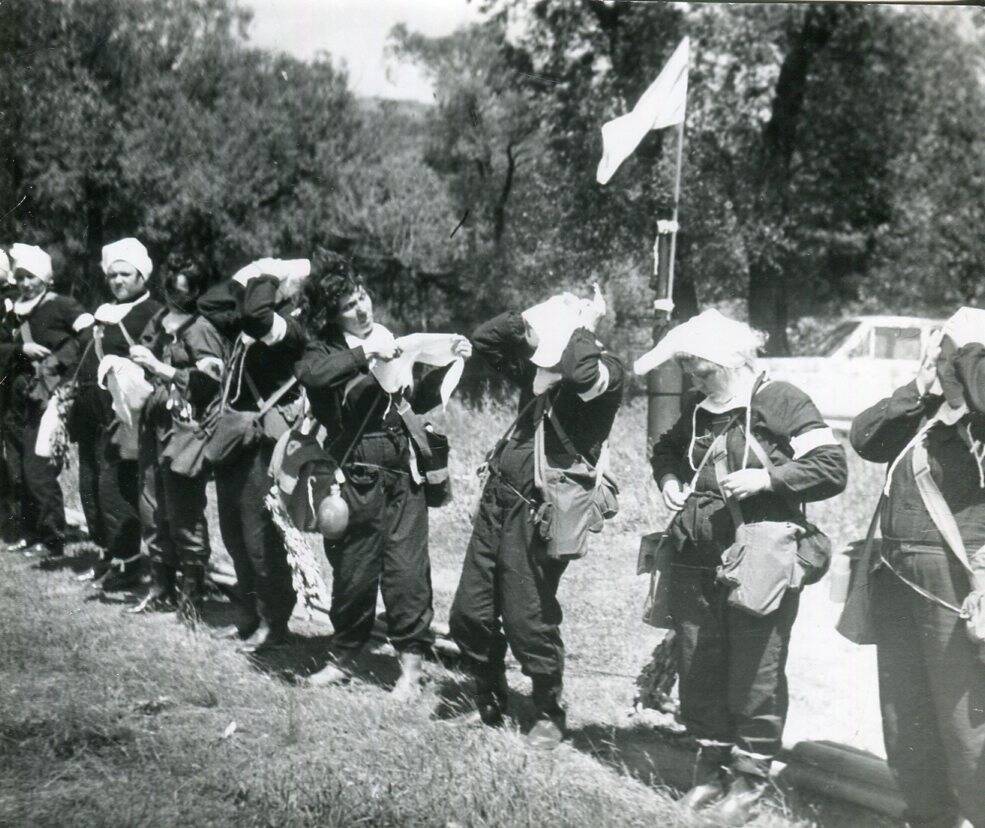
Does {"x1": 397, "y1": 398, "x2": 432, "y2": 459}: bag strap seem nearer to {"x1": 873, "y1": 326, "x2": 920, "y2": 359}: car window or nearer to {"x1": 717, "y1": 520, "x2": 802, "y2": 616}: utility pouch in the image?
{"x1": 717, "y1": 520, "x2": 802, "y2": 616}: utility pouch

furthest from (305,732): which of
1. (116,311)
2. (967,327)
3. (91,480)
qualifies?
(91,480)

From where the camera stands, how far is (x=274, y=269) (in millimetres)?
5402

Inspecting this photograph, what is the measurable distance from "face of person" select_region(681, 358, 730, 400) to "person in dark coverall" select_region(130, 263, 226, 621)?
275 cm

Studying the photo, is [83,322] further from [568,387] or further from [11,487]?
[568,387]

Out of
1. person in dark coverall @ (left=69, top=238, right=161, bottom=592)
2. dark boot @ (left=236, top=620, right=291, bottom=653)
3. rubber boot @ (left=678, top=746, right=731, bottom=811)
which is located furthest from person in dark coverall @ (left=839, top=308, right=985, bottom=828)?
person in dark coverall @ (left=69, top=238, right=161, bottom=592)

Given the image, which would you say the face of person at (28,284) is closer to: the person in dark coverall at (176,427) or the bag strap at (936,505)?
the person in dark coverall at (176,427)

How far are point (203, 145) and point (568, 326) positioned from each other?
43.8 feet

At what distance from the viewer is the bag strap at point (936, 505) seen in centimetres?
341

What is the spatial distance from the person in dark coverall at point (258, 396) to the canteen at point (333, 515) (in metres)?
0.80

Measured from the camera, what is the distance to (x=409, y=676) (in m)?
5.11

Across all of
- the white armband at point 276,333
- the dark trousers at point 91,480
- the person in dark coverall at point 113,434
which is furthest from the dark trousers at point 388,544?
the dark trousers at point 91,480

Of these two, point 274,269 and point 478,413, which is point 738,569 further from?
point 478,413

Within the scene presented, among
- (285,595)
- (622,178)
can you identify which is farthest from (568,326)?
(622,178)

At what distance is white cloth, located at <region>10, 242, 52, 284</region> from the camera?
289 inches
